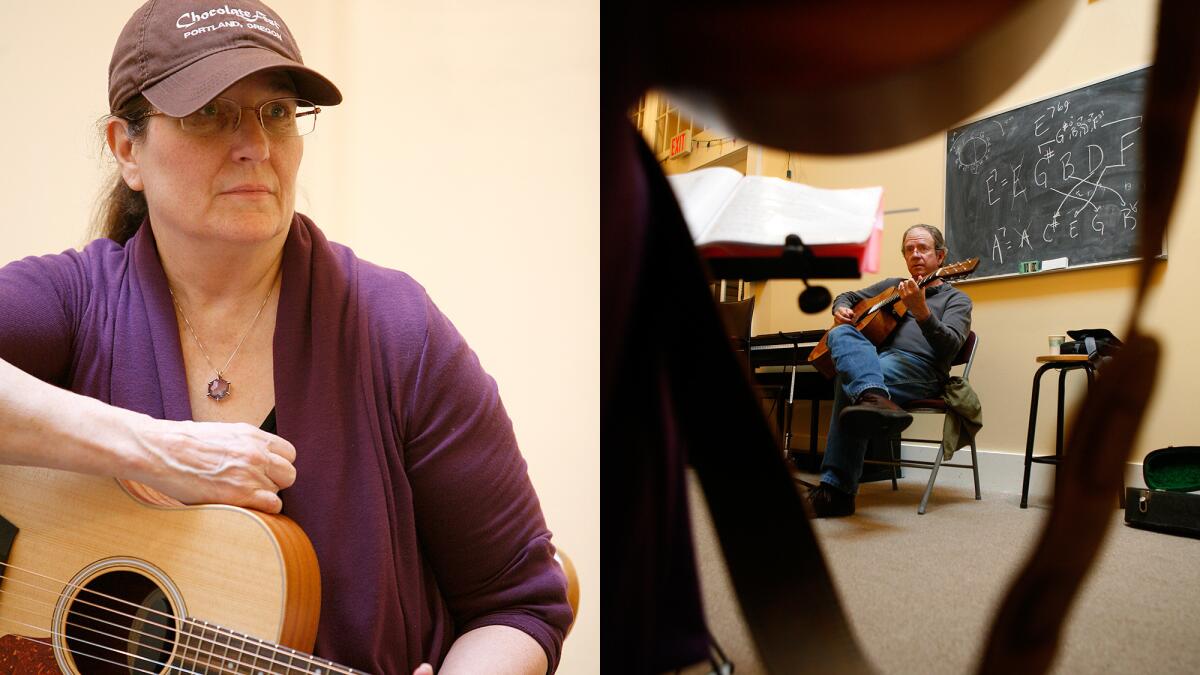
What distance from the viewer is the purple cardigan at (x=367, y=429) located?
72 centimetres

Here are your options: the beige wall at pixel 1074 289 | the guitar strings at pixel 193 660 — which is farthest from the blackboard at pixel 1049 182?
the guitar strings at pixel 193 660

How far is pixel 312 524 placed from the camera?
72 centimetres

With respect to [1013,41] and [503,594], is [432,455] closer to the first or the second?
[503,594]

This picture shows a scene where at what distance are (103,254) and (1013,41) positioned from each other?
3.04ft

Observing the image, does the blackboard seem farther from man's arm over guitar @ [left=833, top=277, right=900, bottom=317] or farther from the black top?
the black top

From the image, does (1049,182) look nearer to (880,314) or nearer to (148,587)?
(880,314)

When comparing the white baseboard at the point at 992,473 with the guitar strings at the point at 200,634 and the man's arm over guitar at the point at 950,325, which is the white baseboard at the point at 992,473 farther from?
the guitar strings at the point at 200,634

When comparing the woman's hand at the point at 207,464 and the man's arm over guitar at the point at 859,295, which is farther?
the woman's hand at the point at 207,464

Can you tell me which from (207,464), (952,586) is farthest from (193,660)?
(952,586)

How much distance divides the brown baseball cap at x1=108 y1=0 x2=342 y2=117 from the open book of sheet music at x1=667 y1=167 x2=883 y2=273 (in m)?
0.65

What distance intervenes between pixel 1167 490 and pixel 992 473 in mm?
45

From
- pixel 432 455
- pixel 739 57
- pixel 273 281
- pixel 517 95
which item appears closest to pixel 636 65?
pixel 739 57

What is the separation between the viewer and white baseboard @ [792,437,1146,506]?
5.1 inches

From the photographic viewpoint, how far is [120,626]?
2.18 feet
